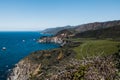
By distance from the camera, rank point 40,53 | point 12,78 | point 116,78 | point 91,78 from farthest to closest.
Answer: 1. point 40,53
2. point 12,78
3. point 116,78
4. point 91,78

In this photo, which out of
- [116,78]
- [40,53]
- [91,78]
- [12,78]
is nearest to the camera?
[91,78]

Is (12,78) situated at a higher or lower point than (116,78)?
lower

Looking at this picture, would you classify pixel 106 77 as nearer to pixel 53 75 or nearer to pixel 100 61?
pixel 100 61

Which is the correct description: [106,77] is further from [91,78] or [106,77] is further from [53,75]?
[53,75]

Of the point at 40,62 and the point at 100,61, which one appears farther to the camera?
the point at 40,62

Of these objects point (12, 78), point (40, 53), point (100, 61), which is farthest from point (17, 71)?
point (100, 61)

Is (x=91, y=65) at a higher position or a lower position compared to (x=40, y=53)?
higher

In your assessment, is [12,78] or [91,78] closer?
[91,78]

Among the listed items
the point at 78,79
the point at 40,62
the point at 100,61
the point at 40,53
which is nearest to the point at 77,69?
the point at 78,79

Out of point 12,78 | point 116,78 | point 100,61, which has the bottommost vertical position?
point 12,78

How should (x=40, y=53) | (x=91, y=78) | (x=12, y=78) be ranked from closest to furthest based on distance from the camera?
(x=91, y=78), (x=12, y=78), (x=40, y=53)
